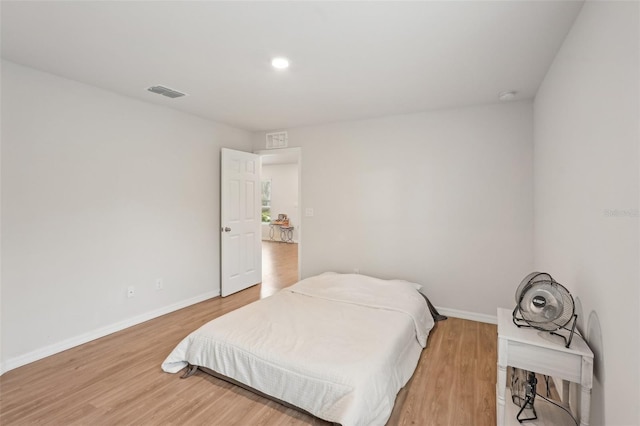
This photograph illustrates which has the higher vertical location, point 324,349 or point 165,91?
point 165,91

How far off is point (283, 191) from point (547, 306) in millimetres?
8594

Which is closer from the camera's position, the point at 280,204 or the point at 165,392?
the point at 165,392

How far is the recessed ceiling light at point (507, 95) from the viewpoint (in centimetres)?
297

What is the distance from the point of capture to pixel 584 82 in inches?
66.1

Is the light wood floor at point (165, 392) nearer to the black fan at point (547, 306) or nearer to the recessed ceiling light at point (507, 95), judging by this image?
the black fan at point (547, 306)

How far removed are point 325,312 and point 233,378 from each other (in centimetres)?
94

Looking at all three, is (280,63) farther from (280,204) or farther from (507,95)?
(280,204)

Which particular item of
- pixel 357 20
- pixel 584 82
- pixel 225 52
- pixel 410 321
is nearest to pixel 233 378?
pixel 410 321

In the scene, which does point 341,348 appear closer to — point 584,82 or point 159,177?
point 584,82

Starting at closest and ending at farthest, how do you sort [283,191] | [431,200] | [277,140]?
[431,200] → [277,140] → [283,191]

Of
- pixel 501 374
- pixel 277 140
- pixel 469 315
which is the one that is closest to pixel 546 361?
pixel 501 374

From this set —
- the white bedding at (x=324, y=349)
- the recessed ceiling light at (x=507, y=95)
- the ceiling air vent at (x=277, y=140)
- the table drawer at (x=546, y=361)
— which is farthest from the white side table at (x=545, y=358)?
the ceiling air vent at (x=277, y=140)

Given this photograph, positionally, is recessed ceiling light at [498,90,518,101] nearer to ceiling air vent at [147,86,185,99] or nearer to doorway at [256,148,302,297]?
ceiling air vent at [147,86,185,99]

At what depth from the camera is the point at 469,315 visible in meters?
3.50
